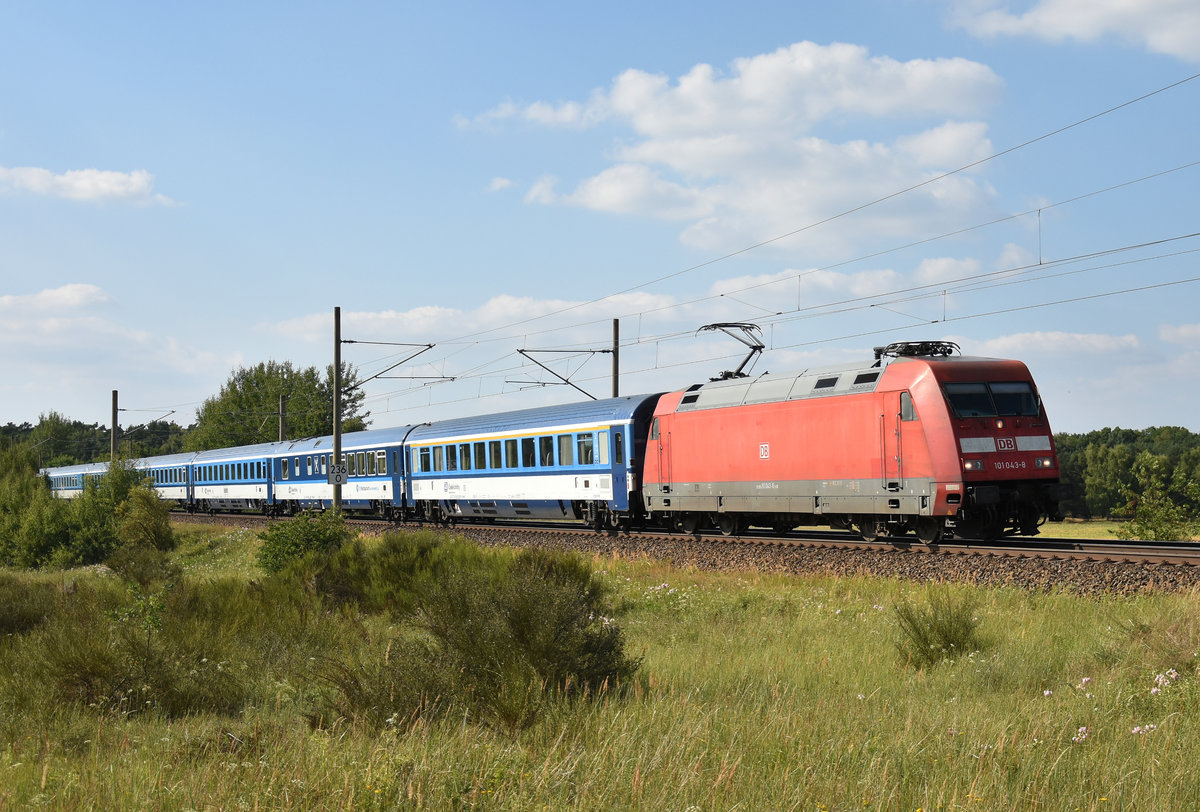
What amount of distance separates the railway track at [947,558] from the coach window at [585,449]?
316 cm

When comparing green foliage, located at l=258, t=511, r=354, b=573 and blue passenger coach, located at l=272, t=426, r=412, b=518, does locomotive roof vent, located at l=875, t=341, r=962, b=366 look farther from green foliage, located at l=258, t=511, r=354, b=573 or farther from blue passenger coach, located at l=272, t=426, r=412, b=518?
blue passenger coach, located at l=272, t=426, r=412, b=518

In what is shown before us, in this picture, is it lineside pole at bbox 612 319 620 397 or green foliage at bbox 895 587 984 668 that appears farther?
lineside pole at bbox 612 319 620 397

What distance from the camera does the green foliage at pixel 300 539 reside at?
22.6m

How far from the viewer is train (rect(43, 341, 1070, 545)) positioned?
699 inches

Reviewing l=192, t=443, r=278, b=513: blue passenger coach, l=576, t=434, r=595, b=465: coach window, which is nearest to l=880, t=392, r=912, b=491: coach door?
l=576, t=434, r=595, b=465: coach window

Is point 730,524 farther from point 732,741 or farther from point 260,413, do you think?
point 260,413

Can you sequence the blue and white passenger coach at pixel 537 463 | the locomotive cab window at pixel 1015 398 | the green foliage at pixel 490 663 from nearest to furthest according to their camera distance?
1. the green foliage at pixel 490 663
2. the locomotive cab window at pixel 1015 398
3. the blue and white passenger coach at pixel 537 463

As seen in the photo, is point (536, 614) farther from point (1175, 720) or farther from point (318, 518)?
point (318, 518)

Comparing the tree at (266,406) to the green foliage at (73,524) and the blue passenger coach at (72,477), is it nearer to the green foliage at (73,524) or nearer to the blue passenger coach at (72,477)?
the blue passenger coach at (72,477)

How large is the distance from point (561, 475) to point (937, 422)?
1328cm

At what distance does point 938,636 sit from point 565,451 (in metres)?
18.6

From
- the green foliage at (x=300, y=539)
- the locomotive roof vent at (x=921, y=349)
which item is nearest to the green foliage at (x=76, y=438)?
the green foliage at (x=300, y=539)

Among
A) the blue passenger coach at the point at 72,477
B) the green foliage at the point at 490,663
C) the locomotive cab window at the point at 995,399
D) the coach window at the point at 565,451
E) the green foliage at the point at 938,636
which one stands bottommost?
the green foliage at the point at 938,636

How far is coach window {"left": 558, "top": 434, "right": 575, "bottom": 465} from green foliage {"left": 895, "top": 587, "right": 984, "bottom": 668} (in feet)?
58.7
